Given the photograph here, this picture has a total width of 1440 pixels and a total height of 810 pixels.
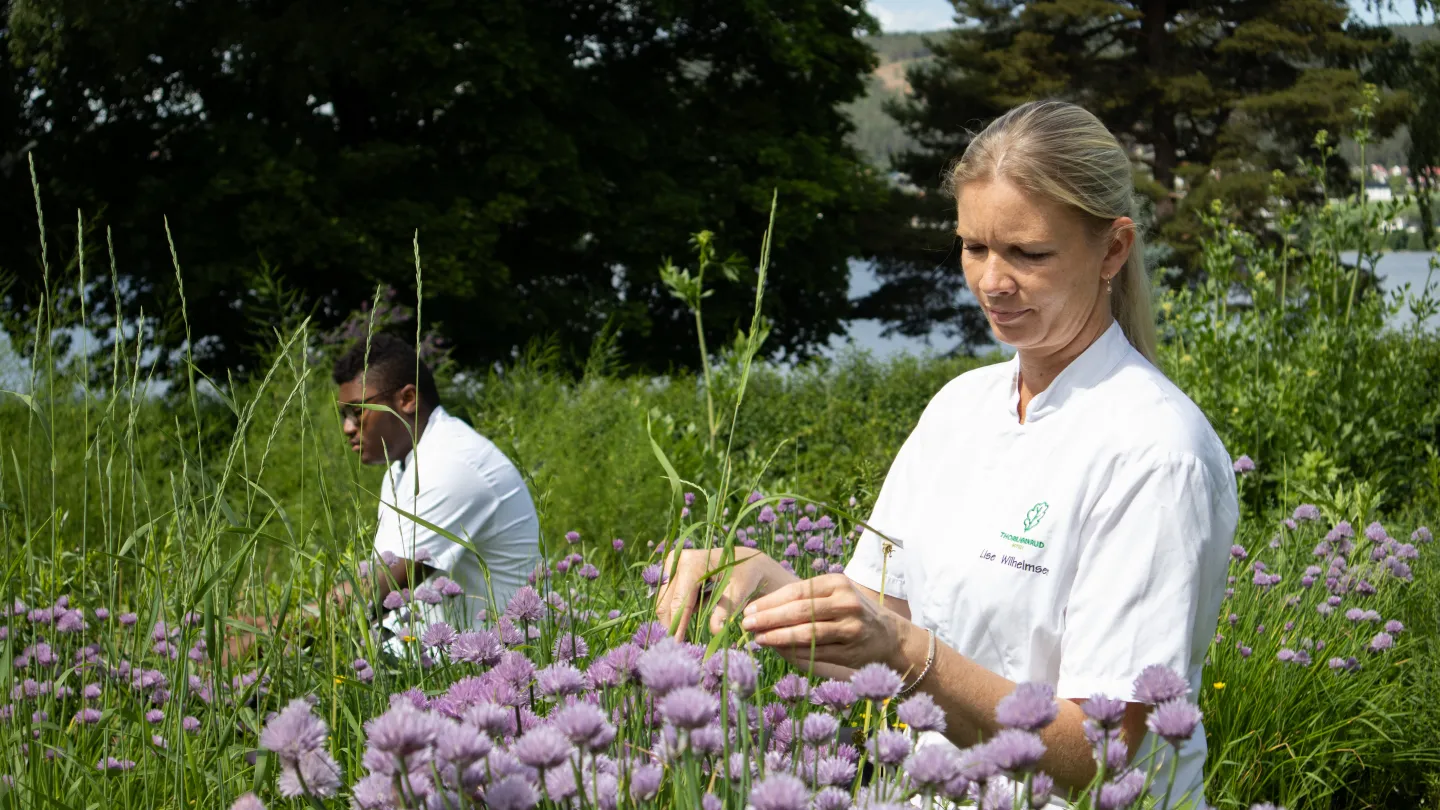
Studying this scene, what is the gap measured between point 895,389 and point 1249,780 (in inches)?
339

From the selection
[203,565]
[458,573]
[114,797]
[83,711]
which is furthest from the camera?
[458,573]

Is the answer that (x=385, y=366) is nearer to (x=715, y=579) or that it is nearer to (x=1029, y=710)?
(x=715, y=579)

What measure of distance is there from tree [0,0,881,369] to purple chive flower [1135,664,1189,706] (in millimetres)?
14165

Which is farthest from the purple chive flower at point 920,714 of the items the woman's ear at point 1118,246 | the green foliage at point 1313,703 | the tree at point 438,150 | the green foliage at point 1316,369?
the tree at point 438,150

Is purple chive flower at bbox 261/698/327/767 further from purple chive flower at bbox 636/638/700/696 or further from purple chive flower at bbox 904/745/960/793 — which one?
purple chive flower at bbox 904/745/960/793

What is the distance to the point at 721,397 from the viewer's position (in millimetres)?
6559

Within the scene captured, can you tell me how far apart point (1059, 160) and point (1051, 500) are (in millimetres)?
570

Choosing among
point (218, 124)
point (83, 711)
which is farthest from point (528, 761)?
point (218, 124)

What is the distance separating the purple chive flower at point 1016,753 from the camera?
3.57 feet

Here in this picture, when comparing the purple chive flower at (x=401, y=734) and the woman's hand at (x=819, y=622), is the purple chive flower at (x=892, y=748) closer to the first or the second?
the woman's hand at (x=819, y=622)

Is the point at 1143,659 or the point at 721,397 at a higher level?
the point at 1143,659

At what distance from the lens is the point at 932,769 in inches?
44.0

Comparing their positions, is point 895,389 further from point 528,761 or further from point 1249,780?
point 528,761

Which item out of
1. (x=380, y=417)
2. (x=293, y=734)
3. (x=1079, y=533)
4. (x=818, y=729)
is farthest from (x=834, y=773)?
(x=380, y=417)
